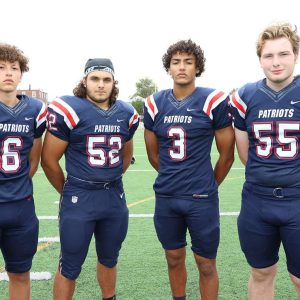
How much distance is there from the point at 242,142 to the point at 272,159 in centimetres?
34

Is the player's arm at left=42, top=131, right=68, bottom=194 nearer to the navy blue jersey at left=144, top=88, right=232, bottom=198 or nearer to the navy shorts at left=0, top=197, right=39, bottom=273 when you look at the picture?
the navy shorts at left=0, top=197, right=39, bottom=273

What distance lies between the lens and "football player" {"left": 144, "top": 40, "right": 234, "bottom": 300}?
9.64 ft

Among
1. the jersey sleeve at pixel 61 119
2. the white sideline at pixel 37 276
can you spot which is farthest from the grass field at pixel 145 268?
the jersey sleeve at pixel 61 119

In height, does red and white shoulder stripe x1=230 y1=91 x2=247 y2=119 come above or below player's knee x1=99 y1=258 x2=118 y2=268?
above

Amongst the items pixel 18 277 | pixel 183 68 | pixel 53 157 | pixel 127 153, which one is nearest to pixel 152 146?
pixel 127 153

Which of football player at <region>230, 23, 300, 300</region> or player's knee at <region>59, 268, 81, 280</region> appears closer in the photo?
football player at <region>230, 23, 300, 300</region>

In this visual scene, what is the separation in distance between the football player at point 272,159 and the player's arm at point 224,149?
35cm

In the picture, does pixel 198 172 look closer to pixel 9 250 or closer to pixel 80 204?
pixel 80 204

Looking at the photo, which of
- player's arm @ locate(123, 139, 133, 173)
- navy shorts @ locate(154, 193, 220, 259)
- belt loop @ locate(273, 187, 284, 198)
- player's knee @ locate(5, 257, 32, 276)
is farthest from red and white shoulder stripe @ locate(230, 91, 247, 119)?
player's knee @ locate(5, 257, 32, 276)

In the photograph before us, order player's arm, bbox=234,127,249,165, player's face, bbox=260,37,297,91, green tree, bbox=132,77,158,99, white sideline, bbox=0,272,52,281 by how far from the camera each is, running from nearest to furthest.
→ player's face, bbox=260,37,297,91 < player's arm, bbox=234,127,249,165 < white sideline, bbox=0,272,52,281 < green tree, bbox=132,77,158,99

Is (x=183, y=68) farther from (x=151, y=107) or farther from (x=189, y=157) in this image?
(x=189, y=157)

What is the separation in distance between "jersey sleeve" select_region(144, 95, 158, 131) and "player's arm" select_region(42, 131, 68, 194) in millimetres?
622

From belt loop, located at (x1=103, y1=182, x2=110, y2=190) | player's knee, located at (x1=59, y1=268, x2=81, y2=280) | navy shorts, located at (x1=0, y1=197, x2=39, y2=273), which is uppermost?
belt loop, located at (x1=103, y1=182, x2=110, y2=190)

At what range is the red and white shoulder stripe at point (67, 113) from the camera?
2.85 metres
